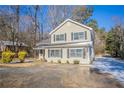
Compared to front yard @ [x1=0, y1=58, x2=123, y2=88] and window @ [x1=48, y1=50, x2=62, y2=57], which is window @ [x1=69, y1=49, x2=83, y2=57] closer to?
window @ [x1=48, y1=50, x2=62, y2=57]

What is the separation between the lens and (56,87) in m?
5.43

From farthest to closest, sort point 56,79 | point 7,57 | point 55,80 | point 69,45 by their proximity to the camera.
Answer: point 69,45 → point 7,57 → point 56,79 → point 55,80

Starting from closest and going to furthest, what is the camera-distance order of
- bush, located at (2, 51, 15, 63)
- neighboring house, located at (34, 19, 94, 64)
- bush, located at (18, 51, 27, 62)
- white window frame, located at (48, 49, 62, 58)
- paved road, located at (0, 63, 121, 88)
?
paved road, located at (0, 63, 121, 88) < neighboring house, located at (34, 19, 94, 64) < bush, located at (2, 51, 15, 63) < bush, located at (18, 51, 27, 62) < white window frame, located at (48, 49, 62, 58)

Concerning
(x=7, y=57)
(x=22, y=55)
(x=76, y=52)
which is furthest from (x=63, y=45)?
(x=7, y=57)

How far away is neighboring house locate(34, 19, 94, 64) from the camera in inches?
389

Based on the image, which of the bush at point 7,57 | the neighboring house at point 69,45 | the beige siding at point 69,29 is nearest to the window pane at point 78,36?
the neighboring house at point 69,45

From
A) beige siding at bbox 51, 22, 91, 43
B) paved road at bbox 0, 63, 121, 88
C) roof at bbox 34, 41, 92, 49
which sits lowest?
paved road at bbox 0, 63, 121, 88

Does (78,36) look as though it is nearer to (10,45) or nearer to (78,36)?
(78,36)

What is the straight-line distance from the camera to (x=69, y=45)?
1071cm

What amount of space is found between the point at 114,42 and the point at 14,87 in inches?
401

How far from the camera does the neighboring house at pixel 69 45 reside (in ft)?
32.4

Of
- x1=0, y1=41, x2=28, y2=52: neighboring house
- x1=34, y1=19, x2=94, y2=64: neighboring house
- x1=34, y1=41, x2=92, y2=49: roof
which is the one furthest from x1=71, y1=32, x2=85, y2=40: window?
x1=0, y1=41, x2=28, y2=52: neighboring house

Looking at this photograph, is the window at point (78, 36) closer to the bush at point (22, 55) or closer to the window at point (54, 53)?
the window at point (54, 53)
